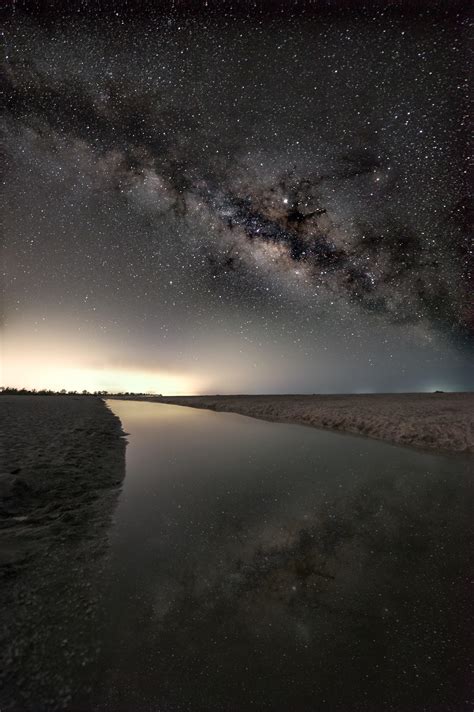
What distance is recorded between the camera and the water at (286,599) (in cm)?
210

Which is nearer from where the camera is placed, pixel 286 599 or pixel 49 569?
pixel 286 599

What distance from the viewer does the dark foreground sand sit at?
82.3 inches

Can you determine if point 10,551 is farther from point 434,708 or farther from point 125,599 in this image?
point 434,708

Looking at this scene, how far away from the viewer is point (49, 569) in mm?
3408

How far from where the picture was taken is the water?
2.10 m

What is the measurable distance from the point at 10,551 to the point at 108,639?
2.19 m

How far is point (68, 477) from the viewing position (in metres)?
6.71

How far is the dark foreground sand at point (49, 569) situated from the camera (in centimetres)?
209

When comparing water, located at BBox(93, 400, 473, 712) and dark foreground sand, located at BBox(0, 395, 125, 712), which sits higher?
dark foreground sand, located at BBox(0, 395, 125, 712)

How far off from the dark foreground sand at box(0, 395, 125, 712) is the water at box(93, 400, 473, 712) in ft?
0.85

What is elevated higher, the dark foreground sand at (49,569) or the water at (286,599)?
the dark foreground sand at (49,569)

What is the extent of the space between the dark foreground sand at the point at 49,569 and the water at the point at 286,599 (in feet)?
0.85

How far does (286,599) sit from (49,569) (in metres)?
2.77

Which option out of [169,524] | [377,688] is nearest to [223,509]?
[169,524]
